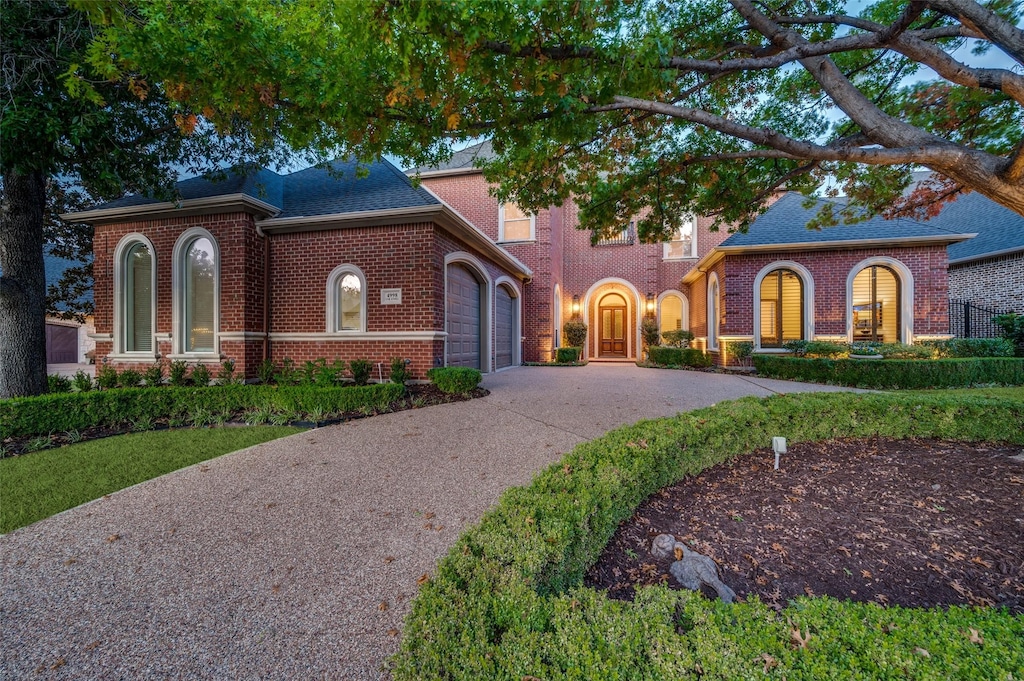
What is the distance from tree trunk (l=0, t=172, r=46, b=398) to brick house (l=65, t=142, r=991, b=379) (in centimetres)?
203

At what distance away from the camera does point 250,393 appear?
20.4ft

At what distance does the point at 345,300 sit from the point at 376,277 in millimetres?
946

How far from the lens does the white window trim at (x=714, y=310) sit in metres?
12.8

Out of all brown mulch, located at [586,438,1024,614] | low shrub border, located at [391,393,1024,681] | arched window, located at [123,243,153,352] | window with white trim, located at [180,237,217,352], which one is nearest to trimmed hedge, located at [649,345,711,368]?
brown mulch, located at [586,438,1024,614]

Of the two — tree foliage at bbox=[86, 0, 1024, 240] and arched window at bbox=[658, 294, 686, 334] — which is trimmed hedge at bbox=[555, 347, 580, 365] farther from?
tree foliage at bbox=[86, 0, 1024, 240]

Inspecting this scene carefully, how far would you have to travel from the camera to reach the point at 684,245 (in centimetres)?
1686

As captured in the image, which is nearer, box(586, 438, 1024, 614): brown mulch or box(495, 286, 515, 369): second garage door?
box(586, 438, 1024, 614): brown mulch

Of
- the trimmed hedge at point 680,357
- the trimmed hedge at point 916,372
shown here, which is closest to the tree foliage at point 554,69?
the trimmed hedge at point 916,372

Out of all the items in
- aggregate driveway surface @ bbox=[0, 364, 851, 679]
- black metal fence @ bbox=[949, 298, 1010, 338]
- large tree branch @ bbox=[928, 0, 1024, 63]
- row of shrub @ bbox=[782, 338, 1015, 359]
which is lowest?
aggregate driveway surface @ bbox=[0, 364, 851, 679]

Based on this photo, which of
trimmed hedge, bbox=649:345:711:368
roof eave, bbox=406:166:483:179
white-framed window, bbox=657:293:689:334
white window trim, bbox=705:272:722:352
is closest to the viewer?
white window trim, bbox=705:272:722:352

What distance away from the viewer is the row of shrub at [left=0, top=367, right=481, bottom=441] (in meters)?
5.48

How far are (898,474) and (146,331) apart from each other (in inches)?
502

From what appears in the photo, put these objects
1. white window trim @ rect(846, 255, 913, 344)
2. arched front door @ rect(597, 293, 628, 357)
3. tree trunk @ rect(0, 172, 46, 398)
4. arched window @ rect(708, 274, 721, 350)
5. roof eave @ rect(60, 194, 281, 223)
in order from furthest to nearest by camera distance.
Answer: arched front door @ rect(597, 293, 628, 357) < arched window @ rect(708, 274, 721, 350) < white window trim @ rect(846, 255, 913, 344) < roof eave @ rect(60, 194, 281, 223) < tree trunk @ rect(0, 172, 46, 398)

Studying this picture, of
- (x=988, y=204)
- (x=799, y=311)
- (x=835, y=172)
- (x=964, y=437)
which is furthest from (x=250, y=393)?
(x=988, y=204)
